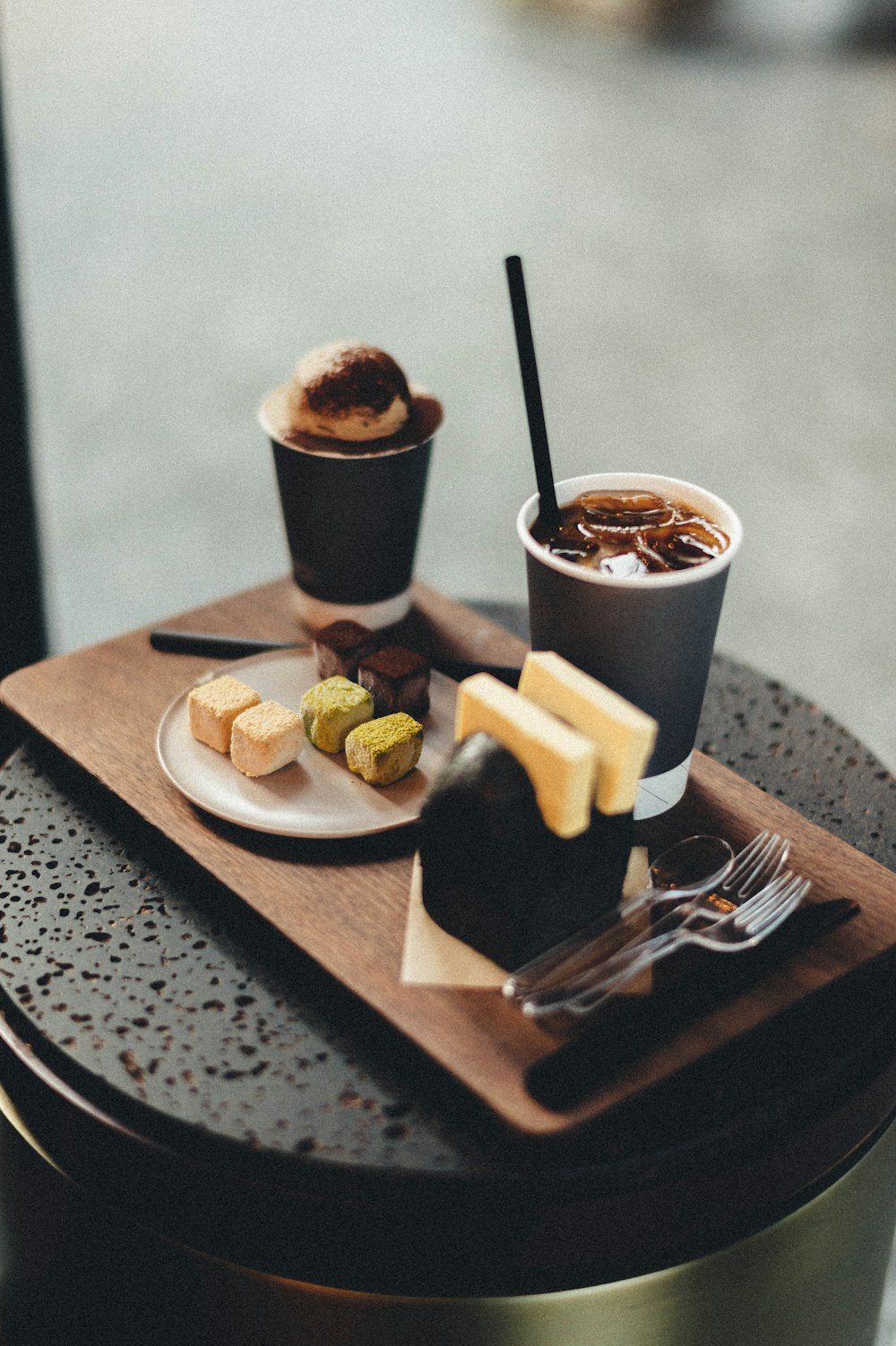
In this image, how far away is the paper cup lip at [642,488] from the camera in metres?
0.76

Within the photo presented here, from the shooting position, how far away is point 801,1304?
2.62 ft

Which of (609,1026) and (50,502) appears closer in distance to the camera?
(609,1026)

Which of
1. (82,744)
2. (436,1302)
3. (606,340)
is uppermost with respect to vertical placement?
(82,744)

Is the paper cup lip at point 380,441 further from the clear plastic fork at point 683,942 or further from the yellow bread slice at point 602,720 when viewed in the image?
the clear plastic fork at point 683,942

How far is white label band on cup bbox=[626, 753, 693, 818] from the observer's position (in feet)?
2.85

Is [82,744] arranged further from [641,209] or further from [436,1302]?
[641,209]

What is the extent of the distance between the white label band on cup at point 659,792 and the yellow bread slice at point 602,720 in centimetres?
17

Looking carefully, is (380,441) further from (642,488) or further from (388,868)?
(388,868)

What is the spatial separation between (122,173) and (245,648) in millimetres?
3679

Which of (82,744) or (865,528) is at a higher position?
(82,744)

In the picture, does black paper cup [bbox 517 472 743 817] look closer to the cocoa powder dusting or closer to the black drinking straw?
the black drinking straw

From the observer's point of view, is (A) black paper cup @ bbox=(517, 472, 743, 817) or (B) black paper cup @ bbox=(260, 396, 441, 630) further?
(B) black paper cup @ bbox=(260, 396, 441, 630)

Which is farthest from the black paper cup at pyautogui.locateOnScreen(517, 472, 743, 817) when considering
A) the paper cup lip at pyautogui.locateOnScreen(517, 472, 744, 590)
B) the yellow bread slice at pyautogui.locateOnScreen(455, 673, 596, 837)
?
the yellow bread slice at pyautogui.locateOnScreen(455, 673, 596, 837)

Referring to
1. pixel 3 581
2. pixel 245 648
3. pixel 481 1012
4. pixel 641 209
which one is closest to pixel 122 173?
pixel 641 209
